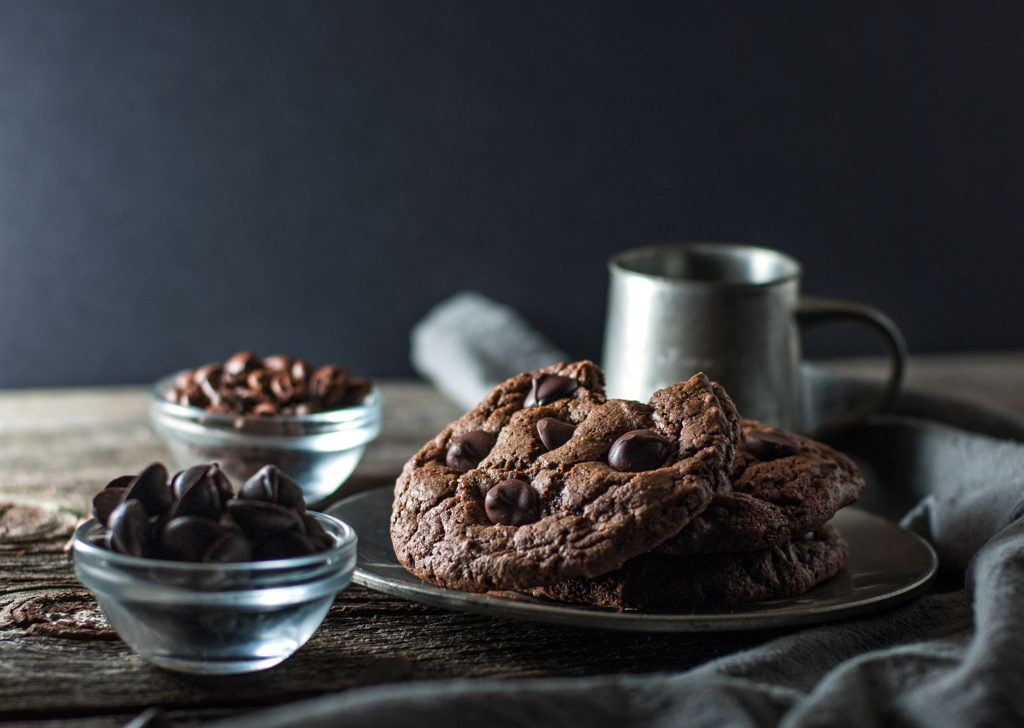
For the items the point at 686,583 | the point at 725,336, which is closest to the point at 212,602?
the point at 686,583

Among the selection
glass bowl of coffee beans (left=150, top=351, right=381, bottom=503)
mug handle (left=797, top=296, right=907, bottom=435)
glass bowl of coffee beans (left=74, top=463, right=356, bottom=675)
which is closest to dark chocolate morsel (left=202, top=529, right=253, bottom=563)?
glass bowl of coffee beans (left=74, top=463, right=356, bottom=675)

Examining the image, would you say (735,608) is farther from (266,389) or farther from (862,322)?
(266,389)

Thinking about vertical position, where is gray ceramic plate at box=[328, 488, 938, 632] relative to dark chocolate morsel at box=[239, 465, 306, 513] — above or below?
below

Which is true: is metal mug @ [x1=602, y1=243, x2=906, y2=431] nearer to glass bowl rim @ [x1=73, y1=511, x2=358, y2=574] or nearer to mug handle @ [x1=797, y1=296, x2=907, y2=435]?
mug handle @ [x1=797, y1=296, x2=907, y2=435]

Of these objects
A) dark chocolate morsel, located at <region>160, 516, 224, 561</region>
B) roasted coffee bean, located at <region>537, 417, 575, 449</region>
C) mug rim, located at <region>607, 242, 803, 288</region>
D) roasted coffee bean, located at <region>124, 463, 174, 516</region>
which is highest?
mug rim, located at <region>607, 242, 803, 288</region>

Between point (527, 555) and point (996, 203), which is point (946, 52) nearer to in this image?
point (996, 203)

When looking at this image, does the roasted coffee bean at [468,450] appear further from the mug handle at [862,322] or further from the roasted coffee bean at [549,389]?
the mug handle at [862,322]
